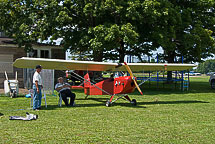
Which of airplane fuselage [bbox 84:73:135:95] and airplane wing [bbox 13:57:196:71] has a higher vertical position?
airplane wing [bbox 13:57:196:71]

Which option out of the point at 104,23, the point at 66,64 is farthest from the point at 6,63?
the point at 66,64

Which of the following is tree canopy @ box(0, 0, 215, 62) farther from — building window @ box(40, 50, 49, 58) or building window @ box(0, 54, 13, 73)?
building window @ box(40, 50, 49, 58)

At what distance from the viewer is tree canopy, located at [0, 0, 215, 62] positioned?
17.1 meters

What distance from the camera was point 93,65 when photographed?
38.9 feet

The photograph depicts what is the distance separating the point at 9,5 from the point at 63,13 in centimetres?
497

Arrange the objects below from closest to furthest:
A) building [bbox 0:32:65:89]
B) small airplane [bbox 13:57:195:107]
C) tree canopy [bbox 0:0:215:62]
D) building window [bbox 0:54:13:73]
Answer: small airplane [bbox 13:57:195:107] < tree canopy [bbox 0:0:215:62] < building [bbox 0:32:65:89] < building window [bbox 0:54:13:73]

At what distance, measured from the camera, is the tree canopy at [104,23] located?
56.1ft

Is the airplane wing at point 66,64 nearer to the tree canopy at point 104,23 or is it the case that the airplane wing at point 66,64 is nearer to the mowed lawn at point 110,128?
the mowed lawn at point 110,128

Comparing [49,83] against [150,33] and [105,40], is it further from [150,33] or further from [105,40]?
[150,33]

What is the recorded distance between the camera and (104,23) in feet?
58.5

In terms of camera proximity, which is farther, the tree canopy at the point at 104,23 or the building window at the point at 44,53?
the building window at the point at 44,53

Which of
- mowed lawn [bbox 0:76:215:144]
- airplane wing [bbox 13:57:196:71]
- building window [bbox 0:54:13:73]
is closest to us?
mowed lawn [bbox 0:76:215:144]

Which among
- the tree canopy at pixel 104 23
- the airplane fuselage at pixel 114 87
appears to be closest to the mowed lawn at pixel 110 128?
the airplane fuselage at pixel 114 87

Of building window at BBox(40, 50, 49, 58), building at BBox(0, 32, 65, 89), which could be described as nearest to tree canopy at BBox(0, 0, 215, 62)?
building at BBox(0, 32, 65, 89)
